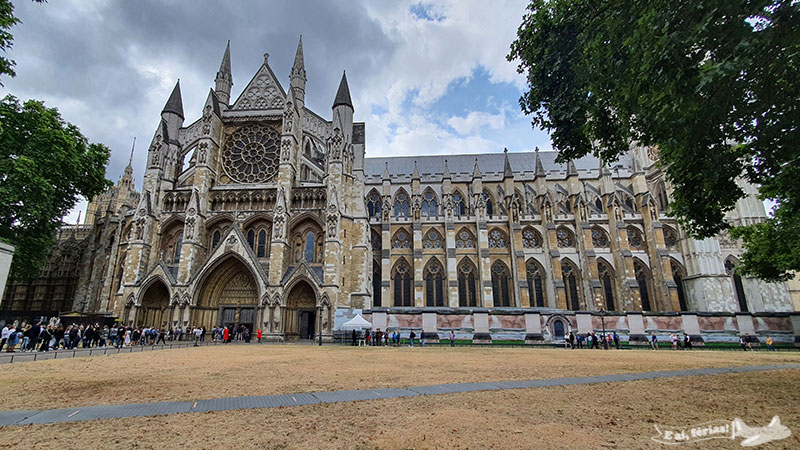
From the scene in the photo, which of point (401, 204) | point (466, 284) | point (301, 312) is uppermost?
point (401, 204)

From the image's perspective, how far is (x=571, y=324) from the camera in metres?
23.8

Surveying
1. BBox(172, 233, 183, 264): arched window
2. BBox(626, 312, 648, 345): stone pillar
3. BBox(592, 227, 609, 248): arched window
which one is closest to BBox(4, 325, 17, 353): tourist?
BBox(172, 233, 183, 264): arched window

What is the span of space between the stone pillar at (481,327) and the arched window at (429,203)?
16.5 m

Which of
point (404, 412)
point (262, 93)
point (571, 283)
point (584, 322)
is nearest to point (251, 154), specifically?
point (262, 93)

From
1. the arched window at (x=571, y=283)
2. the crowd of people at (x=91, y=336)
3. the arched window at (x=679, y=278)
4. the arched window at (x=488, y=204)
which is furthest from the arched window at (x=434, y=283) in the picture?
the arched window at (x=679, y=278)

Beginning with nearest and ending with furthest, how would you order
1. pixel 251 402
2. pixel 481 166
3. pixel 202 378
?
pixel 251 402, pixel 202 378, pixel 481 166

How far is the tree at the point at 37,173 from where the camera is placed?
17.4 m

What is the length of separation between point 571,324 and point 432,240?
14.7 meters

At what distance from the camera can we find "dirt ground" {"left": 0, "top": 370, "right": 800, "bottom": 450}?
386 centimetres

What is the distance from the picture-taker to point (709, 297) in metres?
29.6

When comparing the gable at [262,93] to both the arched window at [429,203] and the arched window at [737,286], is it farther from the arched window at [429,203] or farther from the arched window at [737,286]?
the arched window at [737,286]

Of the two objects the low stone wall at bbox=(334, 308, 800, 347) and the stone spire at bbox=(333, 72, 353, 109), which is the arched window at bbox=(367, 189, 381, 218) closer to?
the stone spire at bbox=(333, 72, 353, 109)

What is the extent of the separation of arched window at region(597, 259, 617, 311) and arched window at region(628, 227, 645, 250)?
312 cm

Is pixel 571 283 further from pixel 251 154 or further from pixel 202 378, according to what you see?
pixel 202 378
